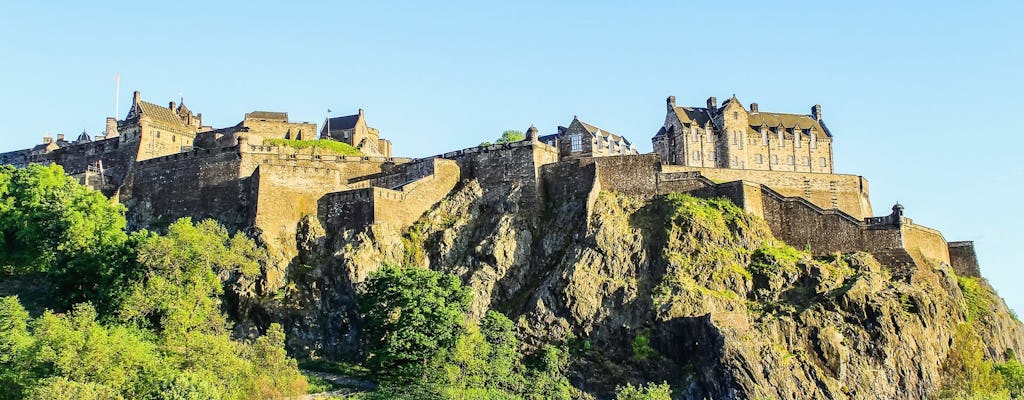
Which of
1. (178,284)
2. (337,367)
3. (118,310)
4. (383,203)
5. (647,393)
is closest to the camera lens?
(647,393)

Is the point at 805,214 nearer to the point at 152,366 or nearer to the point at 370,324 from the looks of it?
the point at 370,324

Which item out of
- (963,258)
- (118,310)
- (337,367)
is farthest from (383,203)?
(963,258)

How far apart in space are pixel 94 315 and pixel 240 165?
70.9 ft

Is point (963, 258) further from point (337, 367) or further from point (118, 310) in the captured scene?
point (118, 310)

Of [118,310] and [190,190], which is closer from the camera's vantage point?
[118,310]

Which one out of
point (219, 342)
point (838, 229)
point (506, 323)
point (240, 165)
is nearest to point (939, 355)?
point (838, 229)

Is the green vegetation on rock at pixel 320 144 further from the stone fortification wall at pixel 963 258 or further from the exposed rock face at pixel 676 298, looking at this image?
the stone fortification wall at pixel 963 258

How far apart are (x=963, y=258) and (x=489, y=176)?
30.5m

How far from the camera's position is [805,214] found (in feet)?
242

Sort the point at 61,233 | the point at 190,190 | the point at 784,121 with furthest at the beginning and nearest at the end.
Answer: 1. the point at 784,121
2. the point at 190,190
3. the point at 61,233

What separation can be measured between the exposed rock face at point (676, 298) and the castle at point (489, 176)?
132 centimetres

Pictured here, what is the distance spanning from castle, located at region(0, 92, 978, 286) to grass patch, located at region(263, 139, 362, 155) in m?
0.37

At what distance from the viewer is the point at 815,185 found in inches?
3145

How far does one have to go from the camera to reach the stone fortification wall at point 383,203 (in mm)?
74875
